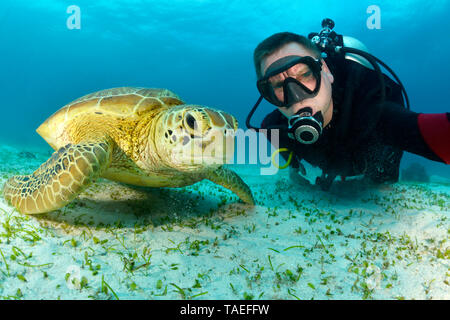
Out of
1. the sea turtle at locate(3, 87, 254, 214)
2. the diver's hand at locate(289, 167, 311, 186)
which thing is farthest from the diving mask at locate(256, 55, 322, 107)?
the diver's hand at locate(289, 167, 311, 186)

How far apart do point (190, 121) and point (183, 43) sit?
2179 inches

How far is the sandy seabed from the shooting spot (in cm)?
173

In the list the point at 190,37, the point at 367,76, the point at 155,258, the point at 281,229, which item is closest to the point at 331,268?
the point at 281,229

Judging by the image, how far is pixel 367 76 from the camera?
4.11m

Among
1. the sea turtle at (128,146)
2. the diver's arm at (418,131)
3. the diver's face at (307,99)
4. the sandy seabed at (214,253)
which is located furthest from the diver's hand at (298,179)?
the sea turtle at (128,146)

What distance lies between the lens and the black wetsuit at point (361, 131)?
3.33 meters

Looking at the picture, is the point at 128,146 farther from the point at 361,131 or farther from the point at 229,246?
the point at 361,131

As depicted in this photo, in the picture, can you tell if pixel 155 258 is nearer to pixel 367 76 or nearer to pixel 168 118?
pixel 168 118

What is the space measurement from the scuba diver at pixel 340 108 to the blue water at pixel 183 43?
27738mm

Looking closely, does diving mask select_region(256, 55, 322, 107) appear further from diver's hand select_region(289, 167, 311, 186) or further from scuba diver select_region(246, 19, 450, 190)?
diver's hand select_region(289, 167, 311, 186)

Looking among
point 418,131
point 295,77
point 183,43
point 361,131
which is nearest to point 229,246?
point 295,77

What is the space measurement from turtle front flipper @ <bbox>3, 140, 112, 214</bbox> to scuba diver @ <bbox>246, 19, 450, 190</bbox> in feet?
8.54

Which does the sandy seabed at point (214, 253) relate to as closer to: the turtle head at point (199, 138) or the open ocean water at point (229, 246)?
the open ocean water at point (229, 246)
